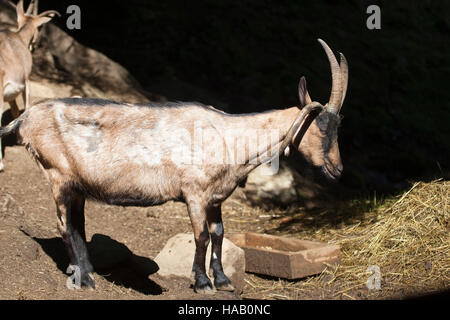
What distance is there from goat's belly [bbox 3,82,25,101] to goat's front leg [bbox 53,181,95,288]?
373 centimetres

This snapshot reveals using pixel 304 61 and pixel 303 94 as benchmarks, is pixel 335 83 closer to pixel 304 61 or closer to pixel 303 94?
pixel 303 94

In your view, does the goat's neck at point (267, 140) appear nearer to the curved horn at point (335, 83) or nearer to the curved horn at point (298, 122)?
the curved horn at point (298, 122)

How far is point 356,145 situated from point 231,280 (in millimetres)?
6170

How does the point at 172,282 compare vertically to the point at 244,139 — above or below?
below

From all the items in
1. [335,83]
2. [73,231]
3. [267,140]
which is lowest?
[73,231]

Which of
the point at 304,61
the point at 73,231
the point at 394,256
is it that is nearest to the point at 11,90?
the point at 73,231

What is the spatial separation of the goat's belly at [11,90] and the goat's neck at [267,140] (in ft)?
15.0

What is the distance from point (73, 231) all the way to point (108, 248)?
910 mm

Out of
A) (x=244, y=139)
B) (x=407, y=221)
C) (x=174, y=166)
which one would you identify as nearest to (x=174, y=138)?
(x=174, y=166)

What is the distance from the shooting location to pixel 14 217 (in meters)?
7.55

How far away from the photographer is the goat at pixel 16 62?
942cm

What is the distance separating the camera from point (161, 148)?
237 inches

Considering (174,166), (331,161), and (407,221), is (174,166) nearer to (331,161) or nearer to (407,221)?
(331,161)

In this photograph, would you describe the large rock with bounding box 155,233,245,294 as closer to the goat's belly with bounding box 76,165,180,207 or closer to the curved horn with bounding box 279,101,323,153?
the goat's belly with bounding box 76,165,180,207
